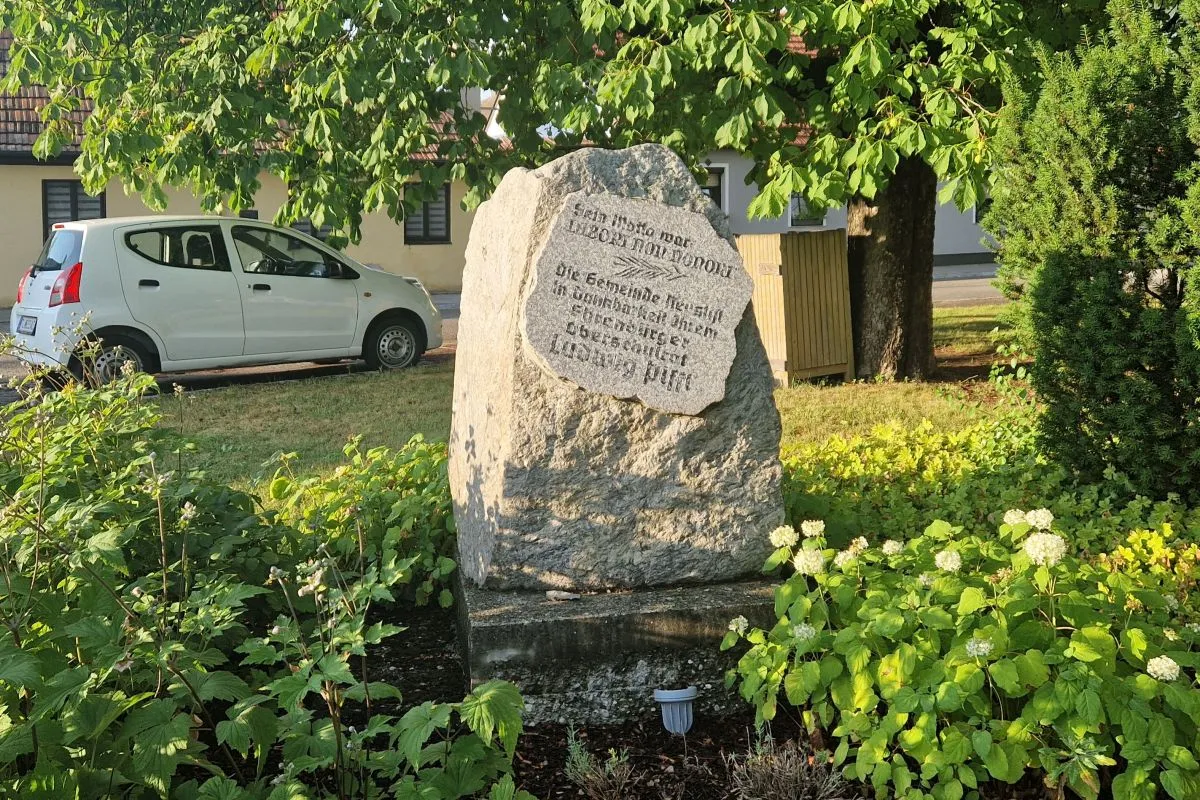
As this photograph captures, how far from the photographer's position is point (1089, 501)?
17.6ft

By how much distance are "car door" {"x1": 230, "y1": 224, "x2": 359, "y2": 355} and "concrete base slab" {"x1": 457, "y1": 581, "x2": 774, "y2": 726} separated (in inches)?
331

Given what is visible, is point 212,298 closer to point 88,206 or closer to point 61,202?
point 61,202

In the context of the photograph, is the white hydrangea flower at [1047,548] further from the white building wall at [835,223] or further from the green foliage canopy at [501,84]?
the white building wall at [835,223]

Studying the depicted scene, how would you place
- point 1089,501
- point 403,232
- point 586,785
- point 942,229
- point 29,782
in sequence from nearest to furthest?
point 29,782 < point 586,785 < point 1089,501 < point 403,232 < point 942,229

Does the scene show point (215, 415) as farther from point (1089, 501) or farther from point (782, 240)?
point (1089, 501)

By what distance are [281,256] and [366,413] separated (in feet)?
9.77

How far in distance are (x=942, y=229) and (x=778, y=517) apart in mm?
28855

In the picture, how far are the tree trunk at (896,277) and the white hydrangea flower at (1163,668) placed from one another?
7.73 meters

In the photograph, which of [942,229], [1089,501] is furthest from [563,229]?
[942,229]

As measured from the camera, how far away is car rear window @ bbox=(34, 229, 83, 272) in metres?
10.9

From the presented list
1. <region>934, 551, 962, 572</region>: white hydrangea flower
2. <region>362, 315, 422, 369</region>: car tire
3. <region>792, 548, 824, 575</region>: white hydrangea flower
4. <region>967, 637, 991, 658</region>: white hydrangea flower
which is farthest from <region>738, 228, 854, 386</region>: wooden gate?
<region>967, 637, 991, 658</region>: white hydrangea flower

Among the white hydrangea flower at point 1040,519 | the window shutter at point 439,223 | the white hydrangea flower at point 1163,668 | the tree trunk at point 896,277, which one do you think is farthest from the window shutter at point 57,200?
the white hydrangea flower at point 1163,668

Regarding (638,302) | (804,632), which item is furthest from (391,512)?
(804,632)

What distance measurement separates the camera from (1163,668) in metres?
3.09
